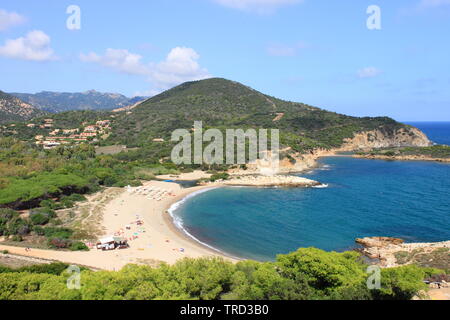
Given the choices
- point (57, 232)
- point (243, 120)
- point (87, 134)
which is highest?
point (243, 120)

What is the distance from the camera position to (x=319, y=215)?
35.0m

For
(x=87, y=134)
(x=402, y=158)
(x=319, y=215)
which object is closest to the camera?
(x=319, y=215)

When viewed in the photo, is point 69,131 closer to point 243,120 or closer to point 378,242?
point 243,120

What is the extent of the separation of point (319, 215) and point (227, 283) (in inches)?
864

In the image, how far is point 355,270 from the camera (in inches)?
634

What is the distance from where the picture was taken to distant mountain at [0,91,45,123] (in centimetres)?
11265

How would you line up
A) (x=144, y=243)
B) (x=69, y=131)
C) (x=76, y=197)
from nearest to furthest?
1. (x=144, y=243)
2. (x=76, y=197)
3. (x=69, y=131)

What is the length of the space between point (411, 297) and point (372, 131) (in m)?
99.9

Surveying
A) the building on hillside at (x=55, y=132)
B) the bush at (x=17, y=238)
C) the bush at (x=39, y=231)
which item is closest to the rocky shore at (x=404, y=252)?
the bush at (x=39, y=231)

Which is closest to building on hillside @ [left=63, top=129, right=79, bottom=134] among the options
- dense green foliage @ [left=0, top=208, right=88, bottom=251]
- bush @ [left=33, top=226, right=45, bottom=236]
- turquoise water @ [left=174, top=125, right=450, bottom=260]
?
turquoise water @ [left=174, top=125, right=450, bottom=260]

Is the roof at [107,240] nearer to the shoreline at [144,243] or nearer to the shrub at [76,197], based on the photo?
the shoreline at [144,243]

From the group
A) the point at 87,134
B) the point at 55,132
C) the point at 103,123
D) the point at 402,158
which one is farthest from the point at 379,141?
the point at 55,132
